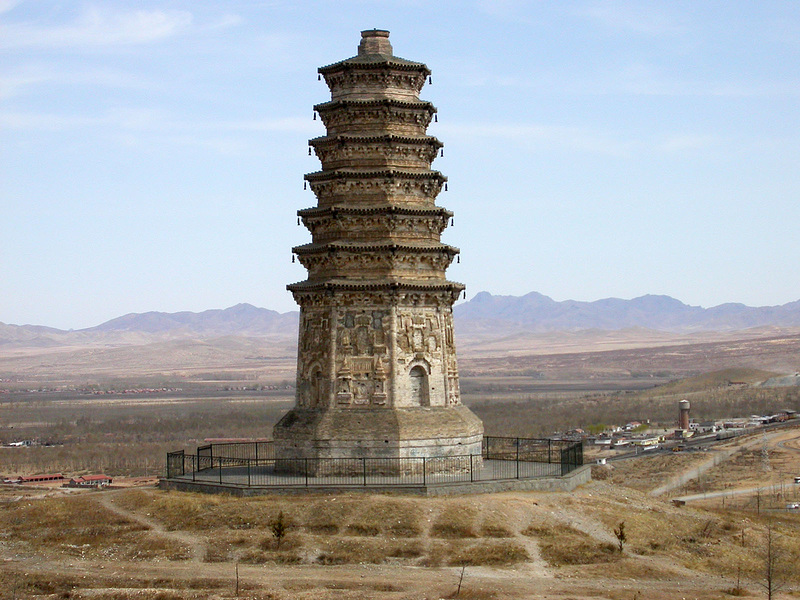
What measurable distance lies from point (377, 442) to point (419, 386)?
108 inches

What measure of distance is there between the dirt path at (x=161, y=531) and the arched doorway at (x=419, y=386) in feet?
32.4

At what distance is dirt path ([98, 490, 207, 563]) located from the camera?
32594mm

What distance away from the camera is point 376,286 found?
40.0 meters

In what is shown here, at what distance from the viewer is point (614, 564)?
3203cm

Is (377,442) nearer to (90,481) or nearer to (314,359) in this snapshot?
(314,359)

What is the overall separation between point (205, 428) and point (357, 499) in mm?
87510

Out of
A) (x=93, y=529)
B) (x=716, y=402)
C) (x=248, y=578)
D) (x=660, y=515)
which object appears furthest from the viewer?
(x=716, y=402)

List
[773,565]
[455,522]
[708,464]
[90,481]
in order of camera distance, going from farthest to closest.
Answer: [708,464] → [90,481] → [455,522] → [773,565]

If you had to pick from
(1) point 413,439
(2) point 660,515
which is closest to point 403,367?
(1) point 413,439

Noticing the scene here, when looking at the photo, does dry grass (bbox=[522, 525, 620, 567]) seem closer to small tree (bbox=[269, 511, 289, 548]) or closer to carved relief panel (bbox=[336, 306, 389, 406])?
small tree (bbox=[269, 511, 289, 548])

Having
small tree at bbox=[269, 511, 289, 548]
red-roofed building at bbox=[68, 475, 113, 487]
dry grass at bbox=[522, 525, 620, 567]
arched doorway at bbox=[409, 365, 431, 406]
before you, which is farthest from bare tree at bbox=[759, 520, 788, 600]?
red-roofed building at bbox=[68, 475, 113, 487]

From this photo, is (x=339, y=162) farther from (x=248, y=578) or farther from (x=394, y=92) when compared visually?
(x=248, y=578)

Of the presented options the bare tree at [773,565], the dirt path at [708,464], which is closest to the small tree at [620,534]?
the bare tree at [773,565]

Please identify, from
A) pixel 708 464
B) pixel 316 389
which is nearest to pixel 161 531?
pixel 316 389
